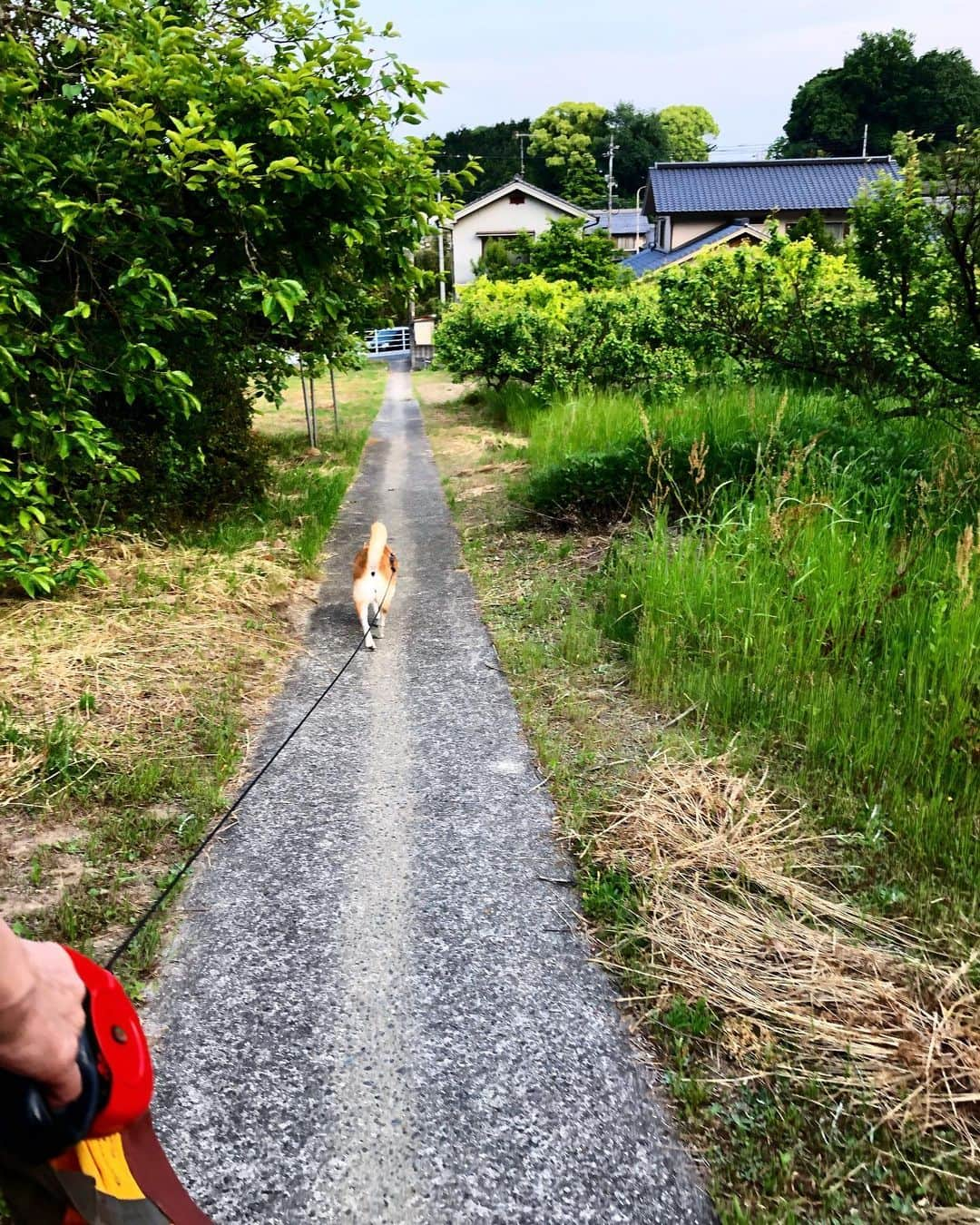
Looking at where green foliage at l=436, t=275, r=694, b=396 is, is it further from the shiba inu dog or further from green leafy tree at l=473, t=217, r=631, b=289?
green leafy tree at l=473, t=217, r=631, b=289

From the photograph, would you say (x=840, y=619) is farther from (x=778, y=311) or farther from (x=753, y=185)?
(x=753, y=185)

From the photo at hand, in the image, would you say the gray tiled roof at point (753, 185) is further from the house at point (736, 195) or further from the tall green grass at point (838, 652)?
the tall green grass at point (838, 652)

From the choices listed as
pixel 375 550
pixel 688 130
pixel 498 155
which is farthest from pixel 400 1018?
pixel 688 130

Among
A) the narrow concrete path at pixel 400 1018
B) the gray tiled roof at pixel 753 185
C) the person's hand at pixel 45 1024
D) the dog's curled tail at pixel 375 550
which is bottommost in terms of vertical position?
the narrow concrete path at pixel 400 1018

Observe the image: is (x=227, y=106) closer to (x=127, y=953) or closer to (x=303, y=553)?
(x=303, y=553)

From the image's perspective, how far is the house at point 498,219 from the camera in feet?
126

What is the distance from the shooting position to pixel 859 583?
411cm

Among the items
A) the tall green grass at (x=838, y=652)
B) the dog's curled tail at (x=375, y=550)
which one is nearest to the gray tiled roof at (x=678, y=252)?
the dog's curled tail at (x=375, y=550)

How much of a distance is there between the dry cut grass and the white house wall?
39.1 metres

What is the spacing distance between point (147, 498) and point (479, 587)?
2.74m

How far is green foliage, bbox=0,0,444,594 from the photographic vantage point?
15.9 feet

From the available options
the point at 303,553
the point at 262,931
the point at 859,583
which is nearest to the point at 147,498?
the point at 303,553

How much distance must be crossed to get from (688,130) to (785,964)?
305 ft

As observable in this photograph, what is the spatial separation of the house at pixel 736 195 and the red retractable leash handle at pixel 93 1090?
3507cm
